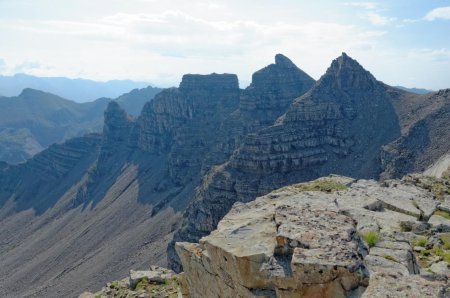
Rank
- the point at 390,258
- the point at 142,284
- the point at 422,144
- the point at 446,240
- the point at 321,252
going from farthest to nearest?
the point at 422,144
the point at 142,284
the point at 446,240
the point at 390,258
the point at 321,252

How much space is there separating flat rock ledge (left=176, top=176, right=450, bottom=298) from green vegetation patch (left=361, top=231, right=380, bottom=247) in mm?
48

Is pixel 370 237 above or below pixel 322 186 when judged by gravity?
below

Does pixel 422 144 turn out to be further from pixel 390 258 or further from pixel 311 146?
pixel 390 258

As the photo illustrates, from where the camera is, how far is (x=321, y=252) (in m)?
17.2

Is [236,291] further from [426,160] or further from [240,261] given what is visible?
[426,160]

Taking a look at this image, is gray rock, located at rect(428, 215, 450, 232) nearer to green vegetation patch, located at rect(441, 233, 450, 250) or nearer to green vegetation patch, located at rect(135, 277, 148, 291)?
green vegetation patch, located at rect(441, 233, 450, 250)

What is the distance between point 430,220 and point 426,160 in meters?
104

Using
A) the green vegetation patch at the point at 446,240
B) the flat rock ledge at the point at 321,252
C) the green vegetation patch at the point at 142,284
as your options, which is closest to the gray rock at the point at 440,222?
the flat rock ledge at the point at 321,252

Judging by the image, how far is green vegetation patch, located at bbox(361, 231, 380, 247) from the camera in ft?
70.5

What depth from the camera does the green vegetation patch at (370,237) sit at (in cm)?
2150

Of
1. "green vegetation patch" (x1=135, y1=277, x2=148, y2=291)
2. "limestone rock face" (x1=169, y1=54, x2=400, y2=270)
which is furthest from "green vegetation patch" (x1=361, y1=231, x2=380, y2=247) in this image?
"limestone rock face" (x1=169, y1=54, x2=400, y2=270)

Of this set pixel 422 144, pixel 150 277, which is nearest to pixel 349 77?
pixel 422 144

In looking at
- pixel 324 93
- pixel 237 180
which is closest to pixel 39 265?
pixel 237 180

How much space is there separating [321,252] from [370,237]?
5657 millimetres
